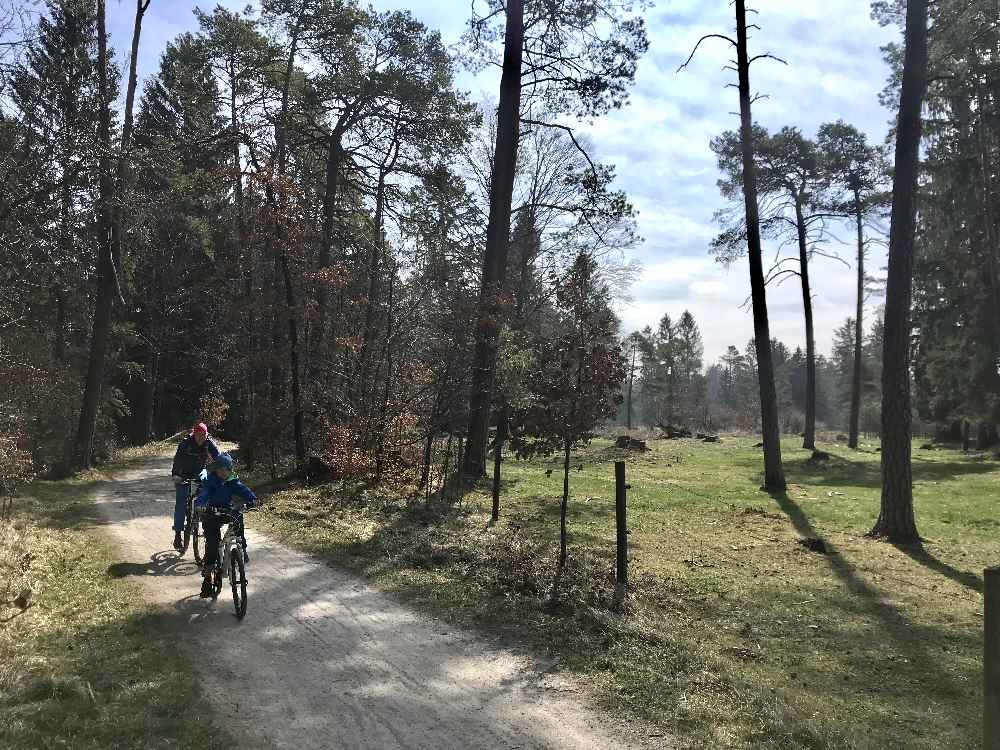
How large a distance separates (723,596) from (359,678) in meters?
5.07

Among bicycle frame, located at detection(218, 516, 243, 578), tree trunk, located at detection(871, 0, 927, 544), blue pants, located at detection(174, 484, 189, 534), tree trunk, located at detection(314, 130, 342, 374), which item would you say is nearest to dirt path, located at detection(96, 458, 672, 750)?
bicycle frame, located at detection(218, 516, 243, 578)

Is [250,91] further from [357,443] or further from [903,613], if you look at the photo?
[903,613]

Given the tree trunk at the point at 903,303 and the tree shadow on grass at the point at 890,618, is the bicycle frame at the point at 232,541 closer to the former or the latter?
the tree shadow on grass at the point at 890,618

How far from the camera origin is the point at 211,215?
77.6ft

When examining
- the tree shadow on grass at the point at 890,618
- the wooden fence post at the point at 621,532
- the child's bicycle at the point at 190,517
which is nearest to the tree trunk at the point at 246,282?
the child's bicycle at the point at 190,517

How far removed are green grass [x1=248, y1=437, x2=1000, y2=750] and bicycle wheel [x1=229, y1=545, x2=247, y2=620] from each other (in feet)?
6.29

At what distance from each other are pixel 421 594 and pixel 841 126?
28.4m

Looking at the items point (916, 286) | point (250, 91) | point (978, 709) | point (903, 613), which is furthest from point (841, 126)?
point (978, 709)

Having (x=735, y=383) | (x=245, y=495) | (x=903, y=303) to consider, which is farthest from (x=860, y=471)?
(x=735, y=383)

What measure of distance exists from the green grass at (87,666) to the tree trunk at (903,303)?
38.3 feet

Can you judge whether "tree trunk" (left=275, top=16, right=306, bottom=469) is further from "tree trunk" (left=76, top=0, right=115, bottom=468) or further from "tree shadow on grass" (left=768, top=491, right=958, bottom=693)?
"tree shadow on grass" (left=768, top=491, right=958, bottom=693)

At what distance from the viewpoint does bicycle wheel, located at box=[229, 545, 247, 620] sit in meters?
6.80

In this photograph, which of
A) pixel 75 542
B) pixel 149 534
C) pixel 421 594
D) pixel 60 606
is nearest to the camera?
pixel 60 606

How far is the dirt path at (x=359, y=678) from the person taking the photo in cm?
459
